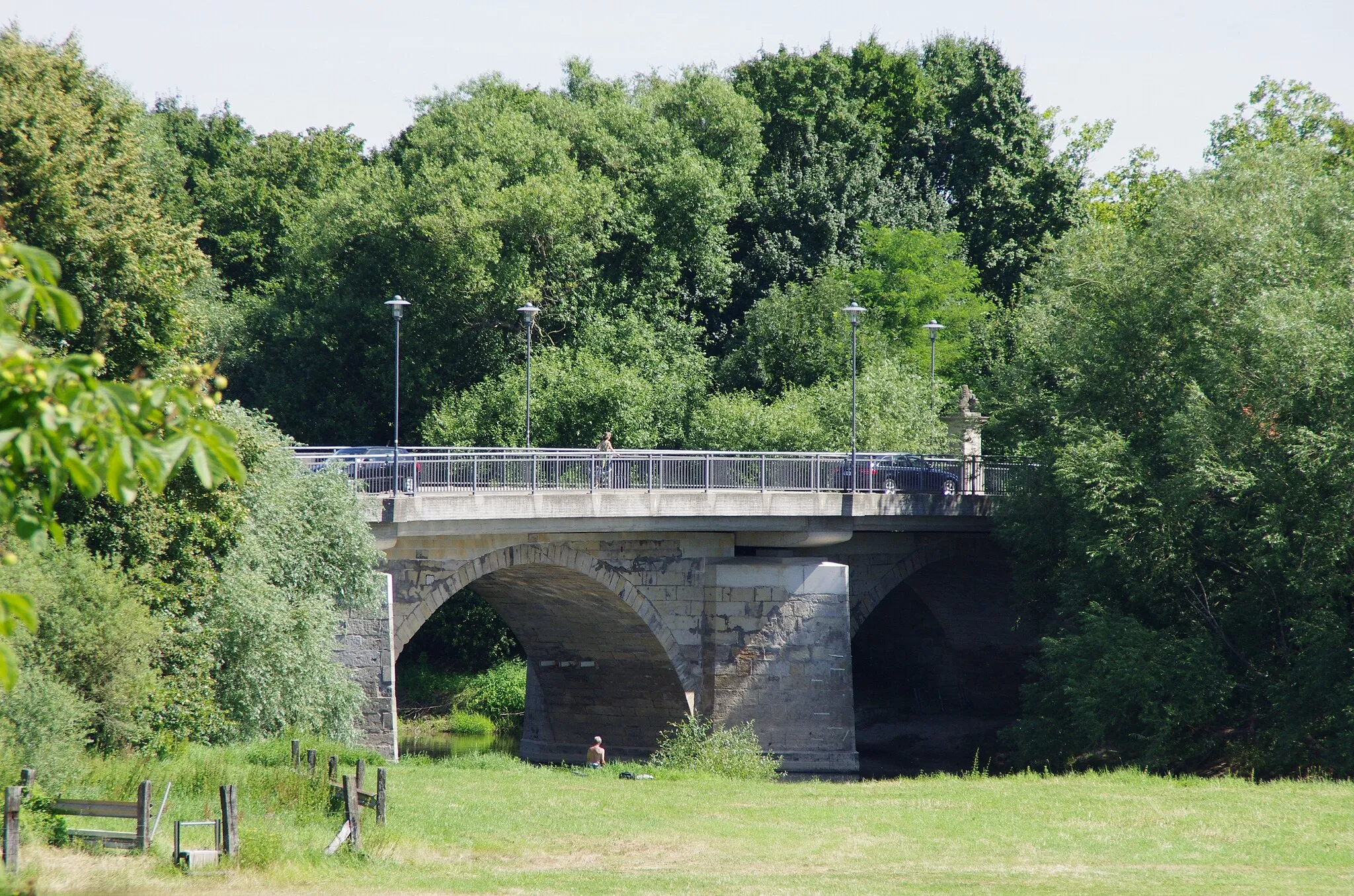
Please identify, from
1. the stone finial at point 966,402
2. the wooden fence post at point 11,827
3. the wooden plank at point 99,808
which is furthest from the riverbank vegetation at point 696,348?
the wooden fence post at point 11,827

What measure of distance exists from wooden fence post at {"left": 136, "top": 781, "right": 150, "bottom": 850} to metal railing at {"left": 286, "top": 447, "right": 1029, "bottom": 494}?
10.1 m

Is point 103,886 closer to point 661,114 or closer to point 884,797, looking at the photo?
point 884,797

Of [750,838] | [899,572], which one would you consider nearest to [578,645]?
[899,572]

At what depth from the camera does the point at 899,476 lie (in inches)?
1271

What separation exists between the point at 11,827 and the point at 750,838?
8.39m

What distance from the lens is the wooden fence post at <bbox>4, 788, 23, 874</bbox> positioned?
1252 centimetres

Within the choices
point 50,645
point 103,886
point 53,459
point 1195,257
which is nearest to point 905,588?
point 1195,257

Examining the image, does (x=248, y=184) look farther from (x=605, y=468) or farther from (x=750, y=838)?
Answer: (x=750, y=838)

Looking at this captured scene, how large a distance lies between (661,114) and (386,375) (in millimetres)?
13480

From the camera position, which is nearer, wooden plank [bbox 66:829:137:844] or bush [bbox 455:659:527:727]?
wooden plank [bbox 66:829:137:844]

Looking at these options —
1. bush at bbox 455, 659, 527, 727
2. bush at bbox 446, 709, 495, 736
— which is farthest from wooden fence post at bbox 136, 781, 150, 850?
bush at bbox 455, 659, 527, 727

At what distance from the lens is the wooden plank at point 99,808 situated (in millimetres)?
13555

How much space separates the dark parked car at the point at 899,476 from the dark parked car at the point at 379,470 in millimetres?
10494

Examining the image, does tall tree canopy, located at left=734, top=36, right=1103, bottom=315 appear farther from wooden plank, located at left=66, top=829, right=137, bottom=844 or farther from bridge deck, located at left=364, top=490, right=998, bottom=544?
wooden plank, located at left=66, top=829, right=137, bottom=844
